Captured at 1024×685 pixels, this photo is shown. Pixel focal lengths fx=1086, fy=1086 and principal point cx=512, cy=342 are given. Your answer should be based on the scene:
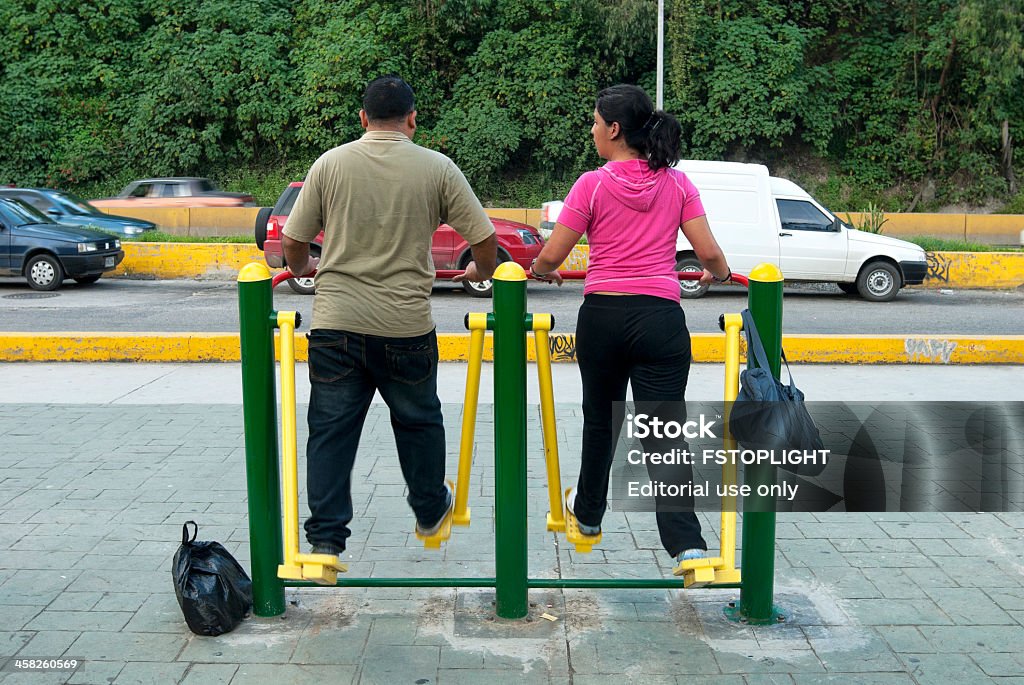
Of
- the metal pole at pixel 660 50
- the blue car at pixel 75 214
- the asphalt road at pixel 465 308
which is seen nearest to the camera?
the asphalt road at pixel 465 308

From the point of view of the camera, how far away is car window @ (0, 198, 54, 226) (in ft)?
53.5

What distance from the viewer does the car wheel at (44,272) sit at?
15.9m

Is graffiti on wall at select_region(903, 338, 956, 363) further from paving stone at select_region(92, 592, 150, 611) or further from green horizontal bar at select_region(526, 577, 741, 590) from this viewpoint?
paving stone at select_region(92, 592, 150, 611)

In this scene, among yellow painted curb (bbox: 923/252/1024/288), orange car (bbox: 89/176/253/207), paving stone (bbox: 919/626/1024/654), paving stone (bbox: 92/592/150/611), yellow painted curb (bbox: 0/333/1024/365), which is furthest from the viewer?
orange car (bbox: 89/176/253/207)

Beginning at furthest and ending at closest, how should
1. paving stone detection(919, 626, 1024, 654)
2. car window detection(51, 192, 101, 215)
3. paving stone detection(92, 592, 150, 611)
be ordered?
car window detection(51, 192, 101, 215) → paving stone detection(92, 592, 150, 611) → paving stone detection(919, 626, 1024, 654)

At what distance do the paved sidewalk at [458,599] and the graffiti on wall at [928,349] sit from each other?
401 centimetres

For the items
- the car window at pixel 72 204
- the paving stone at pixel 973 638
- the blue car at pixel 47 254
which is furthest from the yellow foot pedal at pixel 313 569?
the car window at pixel 72 204

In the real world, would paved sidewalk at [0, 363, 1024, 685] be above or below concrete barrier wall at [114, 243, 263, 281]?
below

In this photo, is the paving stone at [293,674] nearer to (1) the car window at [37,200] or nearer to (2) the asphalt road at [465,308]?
(2) the asphalt road at [465,308]

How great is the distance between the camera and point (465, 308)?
14211mm

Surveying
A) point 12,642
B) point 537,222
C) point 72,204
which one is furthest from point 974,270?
point 72,204

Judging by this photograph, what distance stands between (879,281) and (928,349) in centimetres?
681

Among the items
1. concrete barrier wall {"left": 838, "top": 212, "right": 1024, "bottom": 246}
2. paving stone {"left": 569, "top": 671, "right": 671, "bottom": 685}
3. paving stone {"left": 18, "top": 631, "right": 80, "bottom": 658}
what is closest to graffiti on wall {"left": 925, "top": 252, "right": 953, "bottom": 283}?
concrete barrier wall {"left": 838, "top": 212, "right": 1024, "bottom": 246}

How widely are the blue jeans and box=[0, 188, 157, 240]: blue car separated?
16.9 metres
